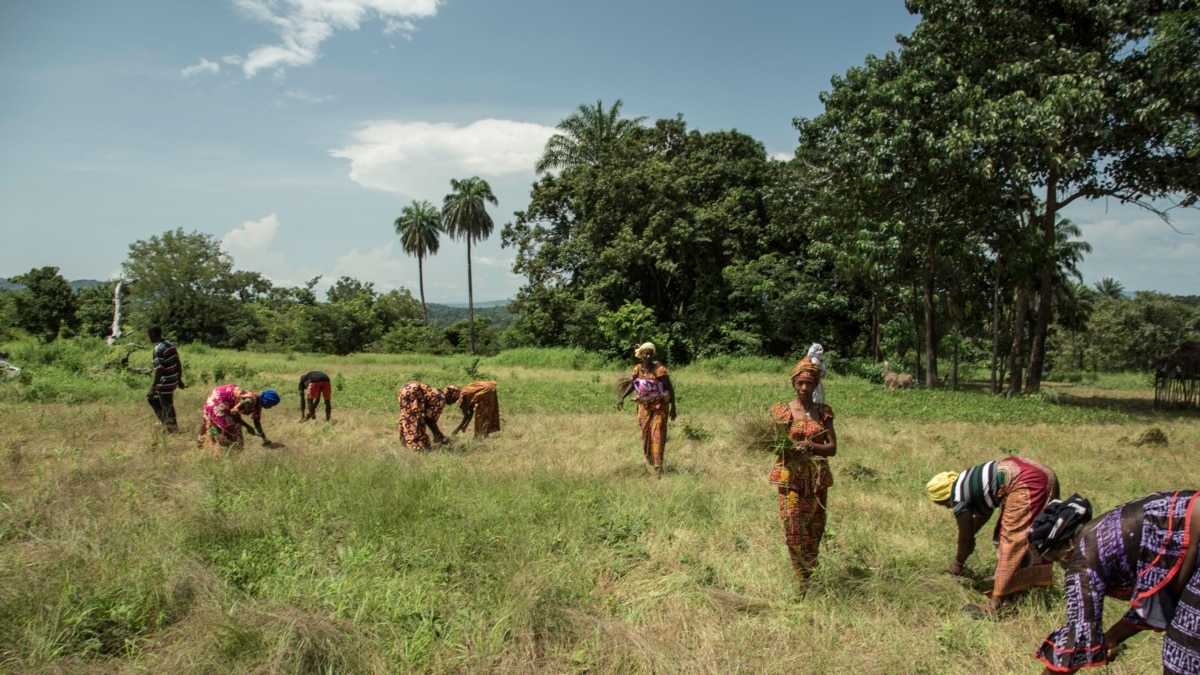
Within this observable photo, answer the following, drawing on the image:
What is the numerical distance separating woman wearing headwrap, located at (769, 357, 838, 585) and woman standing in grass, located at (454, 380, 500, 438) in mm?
6176

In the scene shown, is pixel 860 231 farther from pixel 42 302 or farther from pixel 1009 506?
pixel 42 302

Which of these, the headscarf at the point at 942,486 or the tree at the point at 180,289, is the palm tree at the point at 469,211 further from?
the headscarf at the point at 942,486

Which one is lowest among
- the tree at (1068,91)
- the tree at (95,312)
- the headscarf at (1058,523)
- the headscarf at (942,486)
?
the headscarf at (942,486)

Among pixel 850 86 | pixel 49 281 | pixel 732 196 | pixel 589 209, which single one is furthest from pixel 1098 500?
pixel 49 281

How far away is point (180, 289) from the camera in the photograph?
125 ft

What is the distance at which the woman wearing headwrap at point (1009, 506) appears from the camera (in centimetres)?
424

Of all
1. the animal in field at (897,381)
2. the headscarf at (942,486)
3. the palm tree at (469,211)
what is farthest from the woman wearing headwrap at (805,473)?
the palm tree at (469,211)

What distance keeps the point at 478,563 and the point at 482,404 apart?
565 centimetres

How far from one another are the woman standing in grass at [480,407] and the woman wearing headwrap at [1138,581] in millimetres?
8314

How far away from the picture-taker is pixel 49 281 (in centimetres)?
3694

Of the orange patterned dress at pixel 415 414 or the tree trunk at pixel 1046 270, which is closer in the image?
the orange patterned dress at pixel 415 414

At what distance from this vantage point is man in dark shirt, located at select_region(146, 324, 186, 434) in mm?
9461

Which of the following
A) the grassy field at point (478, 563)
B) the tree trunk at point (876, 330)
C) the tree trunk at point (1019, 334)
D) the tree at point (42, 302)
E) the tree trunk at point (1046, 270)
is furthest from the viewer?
the tree at point (42, 302)

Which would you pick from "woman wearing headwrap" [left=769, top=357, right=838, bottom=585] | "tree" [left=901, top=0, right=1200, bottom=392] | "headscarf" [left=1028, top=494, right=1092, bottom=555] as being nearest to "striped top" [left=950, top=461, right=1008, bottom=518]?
"woman wearing headwrap" [left=769, top=357, right=838, bottom=585]
